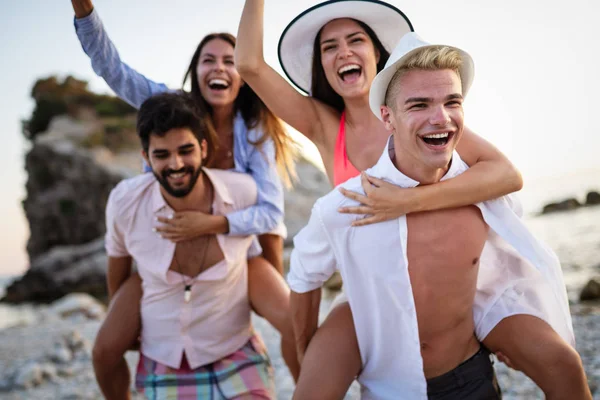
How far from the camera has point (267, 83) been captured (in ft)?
11.6

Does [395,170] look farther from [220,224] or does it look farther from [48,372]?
[48,372]

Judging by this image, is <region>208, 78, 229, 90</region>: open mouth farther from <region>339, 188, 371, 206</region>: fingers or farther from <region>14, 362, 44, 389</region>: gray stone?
<region>14, 362, 44, 389</region>: gray stone

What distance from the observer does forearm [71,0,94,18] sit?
3918mm

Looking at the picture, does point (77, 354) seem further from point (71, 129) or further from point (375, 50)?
point (71, 129)

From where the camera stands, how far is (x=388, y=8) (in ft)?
11.4

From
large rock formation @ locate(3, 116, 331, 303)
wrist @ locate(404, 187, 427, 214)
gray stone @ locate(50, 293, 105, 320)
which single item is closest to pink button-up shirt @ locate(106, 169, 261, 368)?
wrist @ locate(404, 187, 427, 214)

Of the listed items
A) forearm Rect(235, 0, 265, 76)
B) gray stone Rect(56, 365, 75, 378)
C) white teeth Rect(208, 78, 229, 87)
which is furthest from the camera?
gray stone Rect(56, 365, 75, 378)

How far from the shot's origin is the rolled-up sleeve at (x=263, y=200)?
4094mm

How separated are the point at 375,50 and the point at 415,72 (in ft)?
3.40

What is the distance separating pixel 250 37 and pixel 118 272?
6.67 feet

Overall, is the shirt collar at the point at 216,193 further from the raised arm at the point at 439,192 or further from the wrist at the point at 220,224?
the raised arm at the point at 439,192

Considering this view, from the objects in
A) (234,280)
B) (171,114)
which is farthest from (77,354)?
(171,114)

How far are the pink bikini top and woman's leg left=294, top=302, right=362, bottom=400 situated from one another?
81cm

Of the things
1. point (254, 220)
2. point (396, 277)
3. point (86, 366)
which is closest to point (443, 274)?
point (396, 277)
